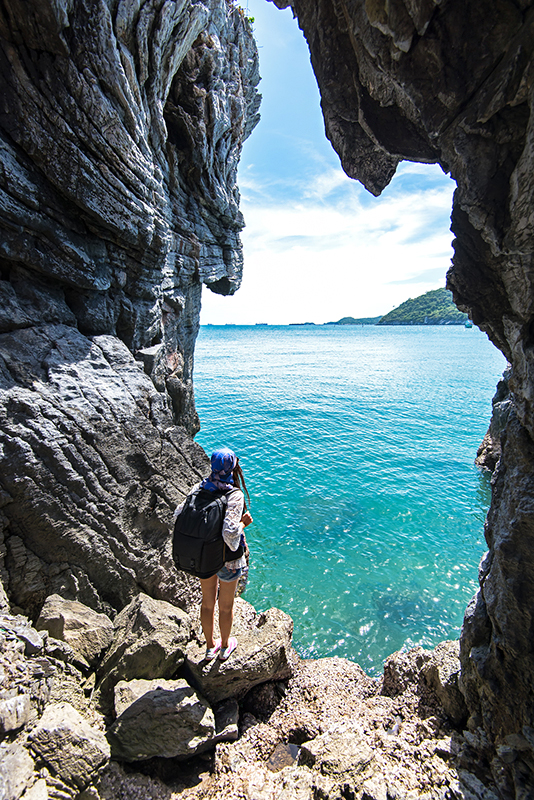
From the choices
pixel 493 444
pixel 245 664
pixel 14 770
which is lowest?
pixel 493 444

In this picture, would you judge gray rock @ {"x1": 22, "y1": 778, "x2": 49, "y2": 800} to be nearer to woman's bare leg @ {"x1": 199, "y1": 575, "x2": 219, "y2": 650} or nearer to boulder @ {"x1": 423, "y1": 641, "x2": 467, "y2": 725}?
woman's bare leg @ {"x1": 199, "y1": 575, "x2": 219, "y2": 650}

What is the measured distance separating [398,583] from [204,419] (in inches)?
799

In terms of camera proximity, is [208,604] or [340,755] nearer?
[340,755]

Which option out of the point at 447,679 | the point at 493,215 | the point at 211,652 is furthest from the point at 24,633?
the point at 493,215

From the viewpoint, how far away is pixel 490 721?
15.2ft

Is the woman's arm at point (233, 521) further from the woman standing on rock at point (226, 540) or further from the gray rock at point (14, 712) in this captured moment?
the gray rock at point (14, 712)

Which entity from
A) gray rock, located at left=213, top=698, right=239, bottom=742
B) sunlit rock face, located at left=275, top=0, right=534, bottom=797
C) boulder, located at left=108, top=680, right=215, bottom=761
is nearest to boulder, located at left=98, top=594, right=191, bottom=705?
boulder, located at left=108, top=680, right=215, bottom=761

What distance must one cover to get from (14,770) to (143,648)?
188 centimetres

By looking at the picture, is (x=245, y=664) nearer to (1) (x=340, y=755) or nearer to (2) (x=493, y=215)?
(1) (x=340, y=755)

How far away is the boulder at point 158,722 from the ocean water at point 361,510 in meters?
5.10

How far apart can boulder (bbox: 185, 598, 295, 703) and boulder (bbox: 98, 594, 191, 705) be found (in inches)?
13.8

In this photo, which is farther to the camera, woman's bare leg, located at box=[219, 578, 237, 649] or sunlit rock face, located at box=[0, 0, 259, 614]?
sunlit rock face, located at box=[0, 0, 259, 614]

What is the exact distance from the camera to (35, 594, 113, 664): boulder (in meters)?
5.70

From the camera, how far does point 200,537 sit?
4895mm
